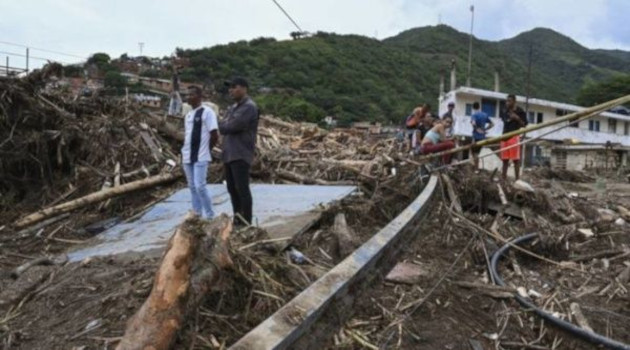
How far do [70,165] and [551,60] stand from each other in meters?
121

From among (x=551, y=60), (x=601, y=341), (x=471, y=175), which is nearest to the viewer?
(x=601, y=341)

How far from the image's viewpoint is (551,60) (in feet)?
380

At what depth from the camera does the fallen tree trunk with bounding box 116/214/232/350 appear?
2262mm

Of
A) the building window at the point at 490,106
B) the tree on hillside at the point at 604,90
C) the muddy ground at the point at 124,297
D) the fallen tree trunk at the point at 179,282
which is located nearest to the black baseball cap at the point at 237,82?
the muddy ground at the point at 124,297

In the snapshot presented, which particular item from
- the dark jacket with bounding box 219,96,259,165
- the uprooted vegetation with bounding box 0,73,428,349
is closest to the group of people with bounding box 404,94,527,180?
the uprooted vegetation with bounding box 0,73,428,349

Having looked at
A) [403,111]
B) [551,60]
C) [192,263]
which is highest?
[551,60]

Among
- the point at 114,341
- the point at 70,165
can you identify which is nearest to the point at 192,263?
the point at 114,341

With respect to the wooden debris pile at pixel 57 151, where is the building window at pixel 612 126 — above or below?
above

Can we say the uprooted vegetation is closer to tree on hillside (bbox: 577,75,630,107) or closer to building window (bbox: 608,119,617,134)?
building window (bbox: 608,119,617,134)

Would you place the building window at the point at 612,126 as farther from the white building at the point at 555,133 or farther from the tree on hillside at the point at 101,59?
the tree on hillside at the point at 101,59

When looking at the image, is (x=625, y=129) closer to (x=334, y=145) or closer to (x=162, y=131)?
(x=334, y=145)

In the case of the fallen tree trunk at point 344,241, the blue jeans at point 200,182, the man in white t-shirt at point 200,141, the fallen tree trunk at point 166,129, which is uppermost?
the fallen tree trunk at point 166,129

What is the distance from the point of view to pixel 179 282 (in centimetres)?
250

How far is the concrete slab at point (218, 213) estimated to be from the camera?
18.7 feet
